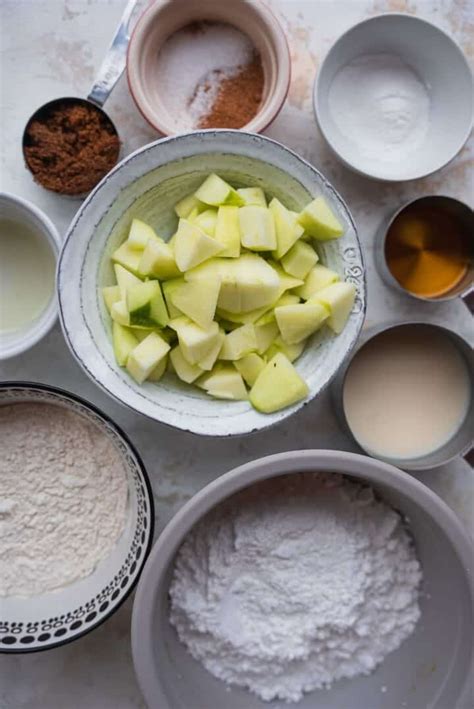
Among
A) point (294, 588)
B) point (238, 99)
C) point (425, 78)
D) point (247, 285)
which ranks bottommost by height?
point (294, 588)

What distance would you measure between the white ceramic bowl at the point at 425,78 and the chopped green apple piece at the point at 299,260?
10.1 inches

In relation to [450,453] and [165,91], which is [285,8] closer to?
[165,91]

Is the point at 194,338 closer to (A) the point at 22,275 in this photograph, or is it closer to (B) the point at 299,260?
(B) the point at 299,260

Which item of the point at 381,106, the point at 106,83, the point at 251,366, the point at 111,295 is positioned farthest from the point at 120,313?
the point at 381,106

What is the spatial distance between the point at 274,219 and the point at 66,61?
61 cm

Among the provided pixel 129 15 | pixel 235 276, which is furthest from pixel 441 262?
pixel 129 15

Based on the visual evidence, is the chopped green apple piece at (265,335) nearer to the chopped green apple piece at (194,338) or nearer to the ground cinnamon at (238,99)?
the chopped green apple piece at (194,338)

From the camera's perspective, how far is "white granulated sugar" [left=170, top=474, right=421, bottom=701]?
1.25m

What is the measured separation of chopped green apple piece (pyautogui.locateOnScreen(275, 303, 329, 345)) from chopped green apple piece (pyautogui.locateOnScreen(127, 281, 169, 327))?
21cm

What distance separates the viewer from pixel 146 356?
1.22 meters

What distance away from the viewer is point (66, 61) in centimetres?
147

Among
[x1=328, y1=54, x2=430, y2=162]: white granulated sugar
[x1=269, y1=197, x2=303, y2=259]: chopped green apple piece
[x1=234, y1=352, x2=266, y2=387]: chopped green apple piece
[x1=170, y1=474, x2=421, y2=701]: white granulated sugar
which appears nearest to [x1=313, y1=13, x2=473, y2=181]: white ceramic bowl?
[x1=328, y1=54, x2=430, y2=162]: white granulated sugar

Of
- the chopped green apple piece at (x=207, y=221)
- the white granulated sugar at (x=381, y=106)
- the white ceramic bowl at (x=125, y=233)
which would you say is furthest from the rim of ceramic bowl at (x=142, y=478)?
the white granulated sugar at (x=381, y=106)

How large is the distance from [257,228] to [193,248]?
4.7 inches
